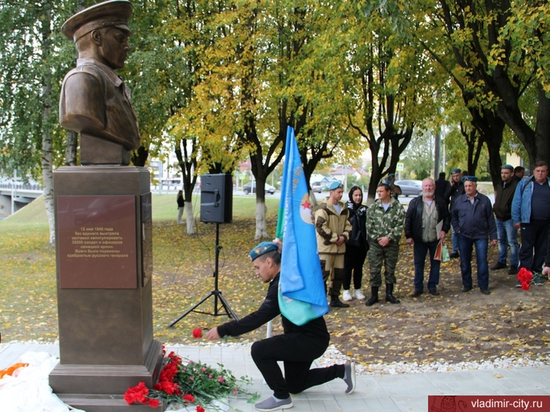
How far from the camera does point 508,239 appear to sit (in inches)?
390

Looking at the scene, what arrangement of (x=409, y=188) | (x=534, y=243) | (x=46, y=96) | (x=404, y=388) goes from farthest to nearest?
(x=409, y=188)
(x=46, y=96)
(x=534, y=243)
(x=404, y=388)

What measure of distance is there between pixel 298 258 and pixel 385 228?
4.04 m

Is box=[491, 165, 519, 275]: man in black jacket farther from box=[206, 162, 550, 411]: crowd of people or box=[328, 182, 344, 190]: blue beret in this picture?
box=[328, 182, 344, 190]: blue beret

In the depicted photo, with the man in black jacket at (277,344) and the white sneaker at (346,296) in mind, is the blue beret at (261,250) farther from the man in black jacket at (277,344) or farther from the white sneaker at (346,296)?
the white sneaker at (346,296)

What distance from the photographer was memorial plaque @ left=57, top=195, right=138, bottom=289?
4.47 meters

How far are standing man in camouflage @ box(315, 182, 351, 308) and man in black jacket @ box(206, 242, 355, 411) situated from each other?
3463 millimetres

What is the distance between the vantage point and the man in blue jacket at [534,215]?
8523 mm

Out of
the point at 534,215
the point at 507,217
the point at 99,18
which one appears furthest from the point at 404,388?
the point at 507,217

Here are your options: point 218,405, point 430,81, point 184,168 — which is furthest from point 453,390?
point 184,168

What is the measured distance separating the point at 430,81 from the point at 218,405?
37.3ft

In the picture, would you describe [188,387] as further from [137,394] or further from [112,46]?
[112,46]

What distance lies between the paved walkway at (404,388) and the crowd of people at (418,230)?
288cm

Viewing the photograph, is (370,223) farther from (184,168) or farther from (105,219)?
(184,168)

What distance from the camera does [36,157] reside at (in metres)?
16.4
